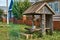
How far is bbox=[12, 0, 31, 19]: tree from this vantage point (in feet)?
97.4

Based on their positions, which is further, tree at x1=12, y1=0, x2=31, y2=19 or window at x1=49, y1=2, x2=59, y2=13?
tree at x1=12, y1=0, x2=31, y2=19

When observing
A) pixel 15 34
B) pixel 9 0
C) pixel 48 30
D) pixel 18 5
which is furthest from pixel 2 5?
pixel 15 34

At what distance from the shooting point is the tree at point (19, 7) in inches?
1169

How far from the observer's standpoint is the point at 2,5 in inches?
1601

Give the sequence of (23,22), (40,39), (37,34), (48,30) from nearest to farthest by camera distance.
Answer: (40,39), (37,34), (48,30), (23,22)

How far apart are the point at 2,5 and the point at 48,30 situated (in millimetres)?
25779

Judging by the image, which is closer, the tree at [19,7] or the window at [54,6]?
the window at [54,6]

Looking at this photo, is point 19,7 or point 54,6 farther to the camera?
point 19,7

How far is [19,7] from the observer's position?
30156mm

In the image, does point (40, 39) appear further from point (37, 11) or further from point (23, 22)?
point (23, 22)

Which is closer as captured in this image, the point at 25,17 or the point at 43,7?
the point at 43,7

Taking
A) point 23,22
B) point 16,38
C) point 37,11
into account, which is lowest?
point 23,22

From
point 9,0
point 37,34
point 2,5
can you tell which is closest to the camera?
point 37,34

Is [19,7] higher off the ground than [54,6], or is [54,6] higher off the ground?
[54,6]
